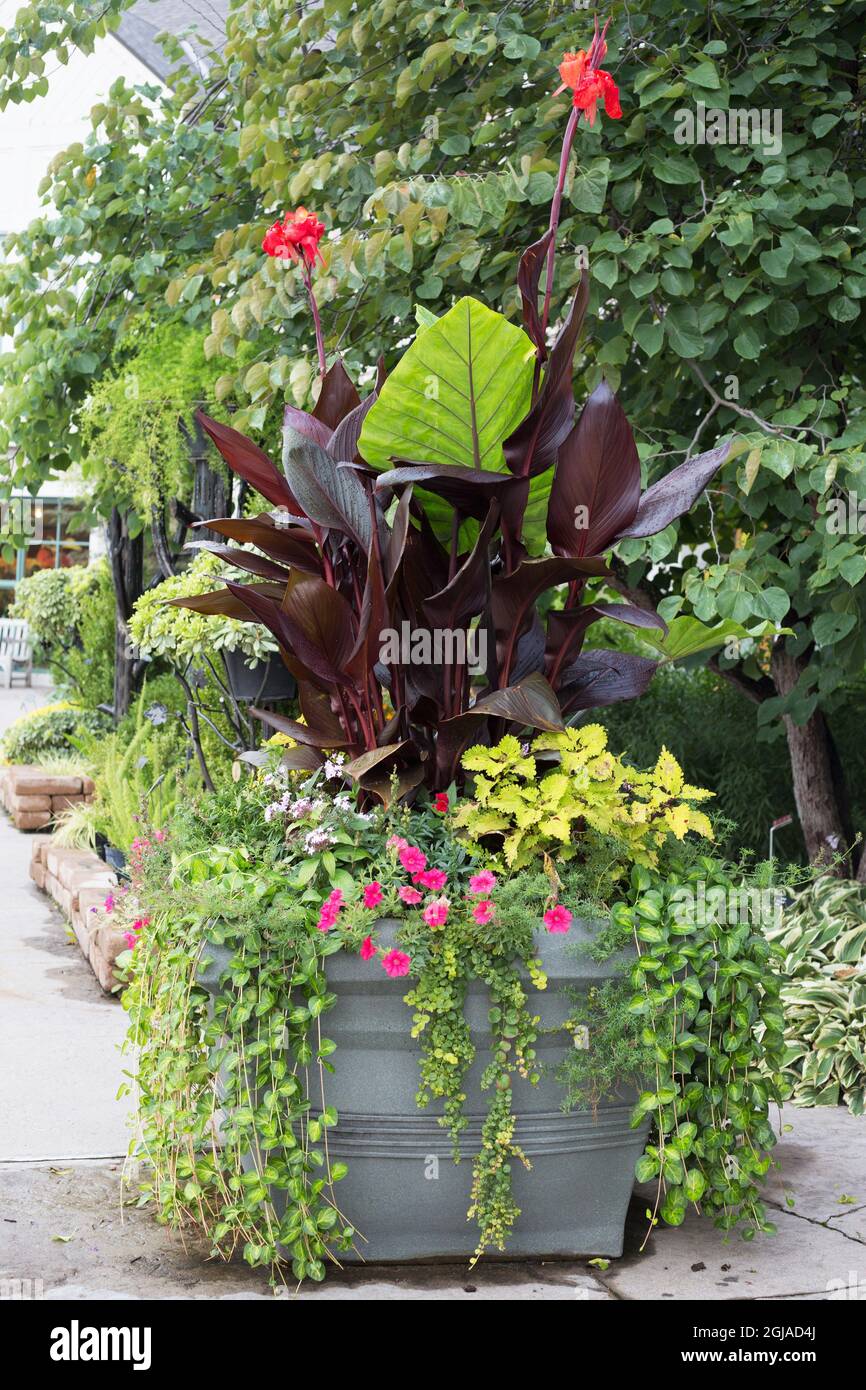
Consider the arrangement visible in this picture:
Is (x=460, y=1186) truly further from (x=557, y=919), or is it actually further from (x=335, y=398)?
(x=335, y=398)

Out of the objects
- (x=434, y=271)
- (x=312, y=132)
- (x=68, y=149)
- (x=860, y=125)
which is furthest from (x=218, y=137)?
(x=860, y=125)

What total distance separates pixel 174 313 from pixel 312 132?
1.17m

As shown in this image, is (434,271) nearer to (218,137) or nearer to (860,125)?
(860,125)

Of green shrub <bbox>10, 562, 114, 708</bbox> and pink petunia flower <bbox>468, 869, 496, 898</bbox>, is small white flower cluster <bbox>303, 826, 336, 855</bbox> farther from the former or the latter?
green shrub <bbox>10, 562, 114, 708</bbox>

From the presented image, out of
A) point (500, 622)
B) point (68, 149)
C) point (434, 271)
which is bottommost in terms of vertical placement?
point (500, 622)

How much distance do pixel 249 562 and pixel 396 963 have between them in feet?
3.05

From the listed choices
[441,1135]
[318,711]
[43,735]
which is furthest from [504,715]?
[43,735]

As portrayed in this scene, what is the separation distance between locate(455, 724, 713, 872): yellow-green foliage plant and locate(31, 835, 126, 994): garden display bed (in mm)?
1687

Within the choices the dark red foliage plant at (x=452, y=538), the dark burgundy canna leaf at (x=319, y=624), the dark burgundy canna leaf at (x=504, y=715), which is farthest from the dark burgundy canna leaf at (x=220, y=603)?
the dark burgundy canna leaf at (x=504, y=715)

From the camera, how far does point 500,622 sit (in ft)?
8.89

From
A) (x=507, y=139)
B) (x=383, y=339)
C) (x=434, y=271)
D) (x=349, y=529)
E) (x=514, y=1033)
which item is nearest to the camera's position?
(x=514, y=1033)

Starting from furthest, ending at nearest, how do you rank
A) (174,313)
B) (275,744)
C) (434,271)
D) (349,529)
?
1. (174,313)
2. (434,271)
3. (275,744)
4. (349,529)

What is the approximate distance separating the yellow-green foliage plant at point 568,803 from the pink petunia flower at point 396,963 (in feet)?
0.96

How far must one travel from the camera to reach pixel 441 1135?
7.88 ft
